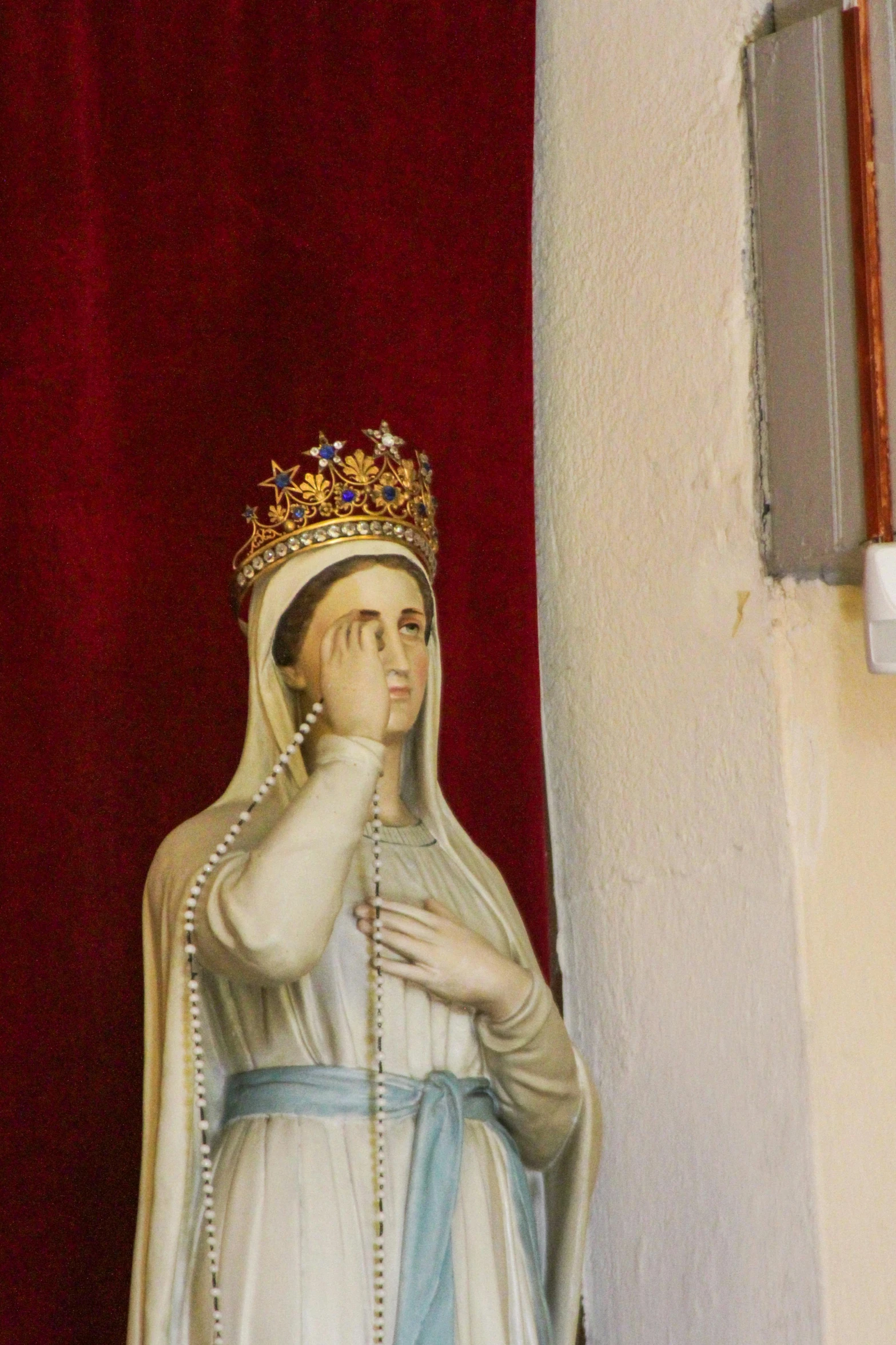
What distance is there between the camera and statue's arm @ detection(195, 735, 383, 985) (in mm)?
1539

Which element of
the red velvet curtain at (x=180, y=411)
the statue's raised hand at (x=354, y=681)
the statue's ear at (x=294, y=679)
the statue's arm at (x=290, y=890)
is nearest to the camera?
the statue's arm at (x=290, y=890)

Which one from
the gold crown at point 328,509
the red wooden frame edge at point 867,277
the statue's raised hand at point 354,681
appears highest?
the red wooden frame edge at point 867,277

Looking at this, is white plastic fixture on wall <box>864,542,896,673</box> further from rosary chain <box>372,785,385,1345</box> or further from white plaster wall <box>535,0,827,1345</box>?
rosary chain <box>372,785,385,1345</box>

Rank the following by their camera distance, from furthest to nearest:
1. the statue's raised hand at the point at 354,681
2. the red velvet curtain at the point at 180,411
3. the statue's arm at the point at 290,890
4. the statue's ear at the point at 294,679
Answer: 1. the red velvet curtain at the point at 180,411
2. the statue's ear at the point at 294,679
3. the statue's raised hand at the point at 354,681
4. the statue's arm at the point at 290,890

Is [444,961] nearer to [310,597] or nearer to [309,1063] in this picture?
[309,1063]

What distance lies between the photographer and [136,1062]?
200cm

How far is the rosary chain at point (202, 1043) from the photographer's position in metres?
1.55

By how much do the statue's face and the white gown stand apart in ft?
0.38

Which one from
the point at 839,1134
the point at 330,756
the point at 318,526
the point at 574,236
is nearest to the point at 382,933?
the point at 330,756

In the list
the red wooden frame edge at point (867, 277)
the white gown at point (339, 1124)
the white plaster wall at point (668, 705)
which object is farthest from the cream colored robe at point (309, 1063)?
the red wooden frame edge at point (867, 277)

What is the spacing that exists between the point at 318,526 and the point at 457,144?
0.73 metres

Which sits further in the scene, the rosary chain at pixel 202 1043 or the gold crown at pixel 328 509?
the gold crown at pixel 328 509

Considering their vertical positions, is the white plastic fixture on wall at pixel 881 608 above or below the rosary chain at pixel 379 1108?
above

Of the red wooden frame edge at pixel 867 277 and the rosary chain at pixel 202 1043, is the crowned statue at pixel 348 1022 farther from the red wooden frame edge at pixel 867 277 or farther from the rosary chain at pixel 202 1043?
the red wooden frame edge at pixel 867 277
